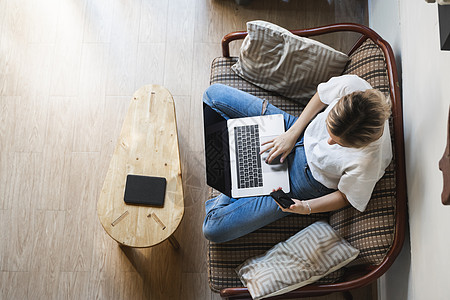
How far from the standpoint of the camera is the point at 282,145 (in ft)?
5.55

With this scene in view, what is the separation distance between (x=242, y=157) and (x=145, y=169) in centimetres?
43

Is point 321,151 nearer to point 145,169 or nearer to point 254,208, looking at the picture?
point 254,208

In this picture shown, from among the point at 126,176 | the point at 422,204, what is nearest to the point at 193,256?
the point at 126,176

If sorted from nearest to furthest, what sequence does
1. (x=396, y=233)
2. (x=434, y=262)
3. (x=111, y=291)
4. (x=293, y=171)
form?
(x=434, y=262) → (x=396, y=233) → (x=293, y=171) → (x=111, y=291)

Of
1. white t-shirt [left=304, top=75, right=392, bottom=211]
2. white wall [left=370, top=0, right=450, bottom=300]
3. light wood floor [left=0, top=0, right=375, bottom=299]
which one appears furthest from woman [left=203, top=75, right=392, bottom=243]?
light wood floor [left=0, top=0, right=375, bottom=299]

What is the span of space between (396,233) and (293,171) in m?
0.46

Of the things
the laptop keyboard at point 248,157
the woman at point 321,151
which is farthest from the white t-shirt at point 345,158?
the laptop keyboard at point 248,157

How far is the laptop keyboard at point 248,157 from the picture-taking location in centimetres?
172

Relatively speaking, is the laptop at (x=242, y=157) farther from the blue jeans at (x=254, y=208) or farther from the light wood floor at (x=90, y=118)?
the light wood floor at (x=90, y=118)

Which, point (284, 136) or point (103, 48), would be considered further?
point (103, 48)

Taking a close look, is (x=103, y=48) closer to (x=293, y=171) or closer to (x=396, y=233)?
(x=293, y=171)

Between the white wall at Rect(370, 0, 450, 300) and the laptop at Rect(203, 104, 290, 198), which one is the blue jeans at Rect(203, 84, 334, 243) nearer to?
the laptop at Rect(203, 104, 290, 198)

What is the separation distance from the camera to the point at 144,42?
2451 mm

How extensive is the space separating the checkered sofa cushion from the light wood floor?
0.44 metres
